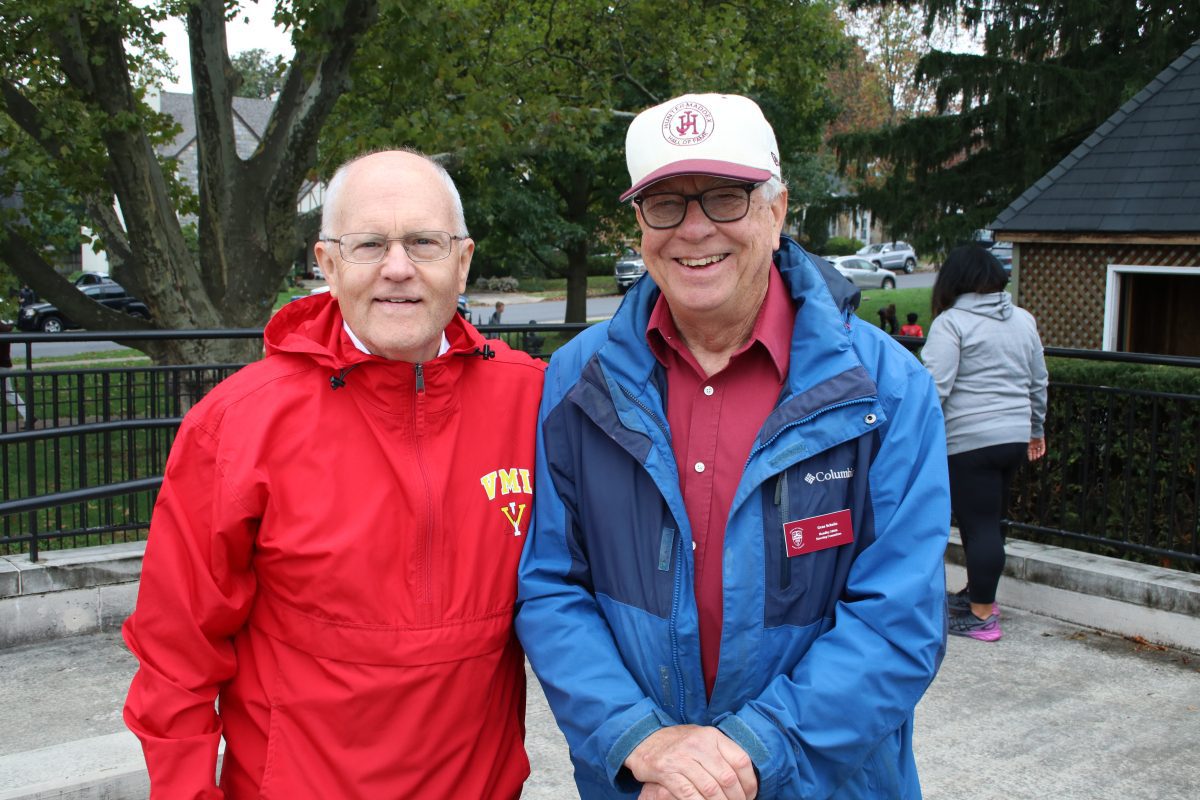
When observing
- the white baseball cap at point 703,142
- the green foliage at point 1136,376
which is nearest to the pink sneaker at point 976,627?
the green foliage at point 1136,376

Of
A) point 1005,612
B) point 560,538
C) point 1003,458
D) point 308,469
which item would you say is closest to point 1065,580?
point 1005,612

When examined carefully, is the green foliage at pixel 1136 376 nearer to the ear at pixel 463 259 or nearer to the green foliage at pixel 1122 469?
the green foliage at pixel 1122 469

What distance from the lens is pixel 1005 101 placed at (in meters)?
19.3

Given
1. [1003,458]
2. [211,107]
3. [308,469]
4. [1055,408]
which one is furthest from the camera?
[211,107]

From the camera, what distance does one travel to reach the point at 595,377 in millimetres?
2309

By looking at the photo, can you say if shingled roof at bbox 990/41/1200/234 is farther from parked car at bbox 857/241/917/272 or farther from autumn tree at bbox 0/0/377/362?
parked car at bbox 857/241/917/272

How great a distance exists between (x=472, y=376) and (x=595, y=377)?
0.85ft

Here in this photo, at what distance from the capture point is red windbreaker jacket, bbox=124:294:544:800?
211cm

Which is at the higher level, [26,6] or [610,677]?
[26,6]

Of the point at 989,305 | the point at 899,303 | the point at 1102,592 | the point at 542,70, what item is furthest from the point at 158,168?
the point at 899,303

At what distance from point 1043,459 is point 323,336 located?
5032 mm

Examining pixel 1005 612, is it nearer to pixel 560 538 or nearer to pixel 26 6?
pixel 560 538

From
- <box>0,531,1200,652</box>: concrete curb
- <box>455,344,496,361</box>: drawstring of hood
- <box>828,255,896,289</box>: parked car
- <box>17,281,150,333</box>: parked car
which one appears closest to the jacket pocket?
<box>455,344,496,361</box>: drawstring of hood

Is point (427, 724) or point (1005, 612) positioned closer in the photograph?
point (427, 724)
